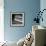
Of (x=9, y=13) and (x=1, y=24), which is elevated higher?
(x=9, y=13)

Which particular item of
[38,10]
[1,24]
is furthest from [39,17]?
[1,24]

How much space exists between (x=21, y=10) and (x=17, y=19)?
1.33 feet

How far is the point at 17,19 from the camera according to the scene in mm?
5703

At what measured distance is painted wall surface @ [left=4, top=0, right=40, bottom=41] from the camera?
5.62 m

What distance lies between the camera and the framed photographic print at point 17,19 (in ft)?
18.6

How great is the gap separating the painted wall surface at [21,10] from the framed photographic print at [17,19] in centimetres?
16

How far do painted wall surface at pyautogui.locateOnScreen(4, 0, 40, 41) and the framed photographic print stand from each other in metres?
0.16

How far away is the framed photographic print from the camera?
18.6ft

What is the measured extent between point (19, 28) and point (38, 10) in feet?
3.54

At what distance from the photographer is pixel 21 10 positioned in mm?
5660

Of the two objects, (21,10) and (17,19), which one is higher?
(21,10)

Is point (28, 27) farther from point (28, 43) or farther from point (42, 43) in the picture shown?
point (42, 43)

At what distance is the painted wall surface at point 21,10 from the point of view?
5.62 meters

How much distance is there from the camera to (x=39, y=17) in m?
5.69
